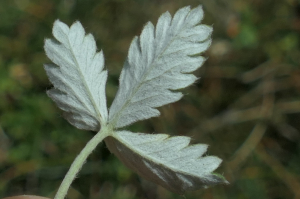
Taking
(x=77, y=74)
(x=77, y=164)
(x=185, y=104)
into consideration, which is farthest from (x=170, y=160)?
(x=185, y=104)

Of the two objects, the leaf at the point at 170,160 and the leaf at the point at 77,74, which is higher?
the leaf at the point at 77,74

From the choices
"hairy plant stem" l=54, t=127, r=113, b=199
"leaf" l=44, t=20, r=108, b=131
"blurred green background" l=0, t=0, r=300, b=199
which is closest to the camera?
"hairy plant stem" l=54, t=127, r=113, b=199

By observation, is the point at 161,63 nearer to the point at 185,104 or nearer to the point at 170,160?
the point at 170,160

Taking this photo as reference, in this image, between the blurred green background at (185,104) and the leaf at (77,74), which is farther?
the blurred green background at (185,104)

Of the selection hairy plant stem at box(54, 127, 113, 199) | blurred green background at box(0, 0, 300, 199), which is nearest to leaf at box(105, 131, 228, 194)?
hairy plant stem at box(54, 127, 113, 199)

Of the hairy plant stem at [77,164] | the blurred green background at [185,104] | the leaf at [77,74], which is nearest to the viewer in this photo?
the hairy plant stem at [77,164]

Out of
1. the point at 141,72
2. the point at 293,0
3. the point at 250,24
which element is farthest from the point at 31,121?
the point at 293,0

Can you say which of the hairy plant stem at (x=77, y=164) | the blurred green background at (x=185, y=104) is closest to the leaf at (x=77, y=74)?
the hairy plant stem at (x=77, y=164)

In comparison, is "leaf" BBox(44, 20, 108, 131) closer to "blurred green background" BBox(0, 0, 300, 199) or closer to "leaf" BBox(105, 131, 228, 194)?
"leaf" BBox(105, 131, 228, 194)

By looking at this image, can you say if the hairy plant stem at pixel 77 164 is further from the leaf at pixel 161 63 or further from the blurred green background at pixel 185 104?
the blurred green background at pixel 185 104
